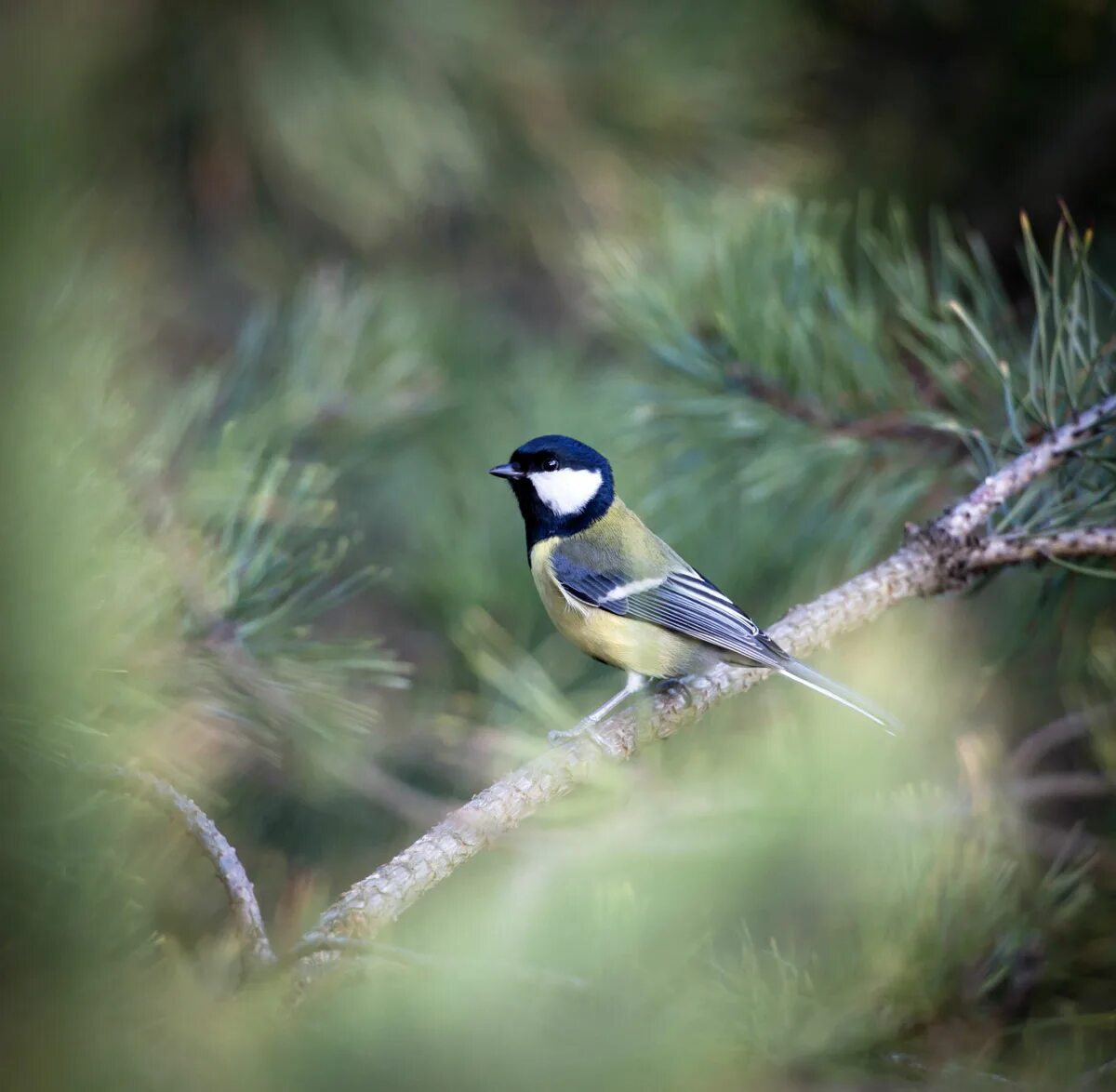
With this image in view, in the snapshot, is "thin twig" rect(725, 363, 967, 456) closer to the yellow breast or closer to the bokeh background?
the bokeh background

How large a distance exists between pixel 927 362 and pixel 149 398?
2.71ft

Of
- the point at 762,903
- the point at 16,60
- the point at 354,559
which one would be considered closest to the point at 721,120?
the point at 354,559

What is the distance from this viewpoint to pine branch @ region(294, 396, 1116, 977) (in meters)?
0.69

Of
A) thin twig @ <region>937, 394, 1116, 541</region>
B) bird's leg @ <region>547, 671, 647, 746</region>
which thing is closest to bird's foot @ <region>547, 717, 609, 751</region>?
bird's leg @ <region>547, 671, 647, 746</region>

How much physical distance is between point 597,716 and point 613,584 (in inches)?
11.1

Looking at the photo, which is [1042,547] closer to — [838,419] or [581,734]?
[838,419]

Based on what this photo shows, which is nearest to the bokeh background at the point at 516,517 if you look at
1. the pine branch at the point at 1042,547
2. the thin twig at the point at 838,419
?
the thin twig at the point at 838,419

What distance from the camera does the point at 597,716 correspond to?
1.08 metres

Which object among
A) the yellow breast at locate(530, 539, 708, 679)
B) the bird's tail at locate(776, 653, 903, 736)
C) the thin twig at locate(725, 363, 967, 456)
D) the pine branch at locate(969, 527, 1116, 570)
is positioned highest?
the thin twig at locate(725, 363, 967, 456)

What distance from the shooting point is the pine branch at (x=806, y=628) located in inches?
27.0

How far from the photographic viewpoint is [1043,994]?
0.70m

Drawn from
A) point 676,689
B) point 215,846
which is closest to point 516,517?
point 676,689

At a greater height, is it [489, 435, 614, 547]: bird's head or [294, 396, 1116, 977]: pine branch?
[489, 435, 614, 547]: bird's head

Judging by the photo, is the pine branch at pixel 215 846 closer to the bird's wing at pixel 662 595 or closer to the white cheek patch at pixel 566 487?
the bird's wing at pixel 662 595
